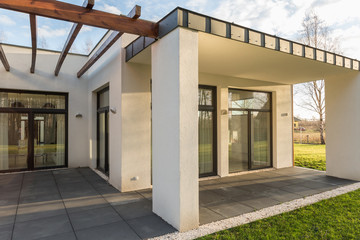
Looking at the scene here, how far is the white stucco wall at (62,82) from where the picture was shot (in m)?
7.01

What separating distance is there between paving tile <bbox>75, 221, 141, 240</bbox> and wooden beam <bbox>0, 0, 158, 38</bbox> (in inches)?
115

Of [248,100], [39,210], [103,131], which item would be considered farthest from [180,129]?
[248,100]

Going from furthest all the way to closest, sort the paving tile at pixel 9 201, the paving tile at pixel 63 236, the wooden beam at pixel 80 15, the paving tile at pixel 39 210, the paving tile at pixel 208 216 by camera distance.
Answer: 1. the paving tile at pixel 9 201
2. the paving tile at pixel 39 210
3. the paving tile at pixel 208 216
4. the paving tile at pixel 63 236
5. the wooden beam at pixel 80 15

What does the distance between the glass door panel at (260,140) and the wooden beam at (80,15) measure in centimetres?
510

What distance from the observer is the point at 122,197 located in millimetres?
4676

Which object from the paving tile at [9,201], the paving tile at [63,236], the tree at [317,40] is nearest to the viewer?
the paving tile at [63,236]

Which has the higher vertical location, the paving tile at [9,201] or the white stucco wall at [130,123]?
the white stucco wall at [130,123]

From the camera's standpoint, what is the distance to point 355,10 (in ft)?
38.4

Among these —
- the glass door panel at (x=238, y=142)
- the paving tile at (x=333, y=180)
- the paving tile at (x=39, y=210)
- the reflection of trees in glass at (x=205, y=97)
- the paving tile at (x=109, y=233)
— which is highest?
the reflection of trees in glass at (x=205, y=97)

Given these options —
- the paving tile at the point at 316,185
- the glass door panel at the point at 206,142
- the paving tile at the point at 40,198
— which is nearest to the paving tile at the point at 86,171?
the paving tile at the point at 40,198

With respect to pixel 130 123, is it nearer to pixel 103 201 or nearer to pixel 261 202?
pixel 103 201

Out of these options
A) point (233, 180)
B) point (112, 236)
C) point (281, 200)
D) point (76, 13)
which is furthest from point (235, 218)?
A: point (76, 13)

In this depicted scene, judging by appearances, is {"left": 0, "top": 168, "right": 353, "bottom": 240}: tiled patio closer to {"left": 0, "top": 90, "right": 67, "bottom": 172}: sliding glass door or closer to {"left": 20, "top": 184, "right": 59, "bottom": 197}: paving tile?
{"left": 20, "top": 184, "right": 59, "bottom": 197}: paving tile

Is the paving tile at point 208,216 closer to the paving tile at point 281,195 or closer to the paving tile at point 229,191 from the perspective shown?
the paving tile at point 229,191
